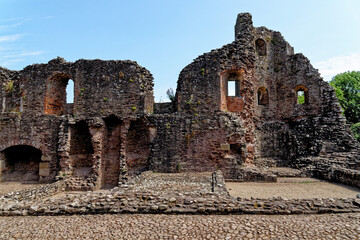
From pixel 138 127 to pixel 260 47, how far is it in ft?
39.9

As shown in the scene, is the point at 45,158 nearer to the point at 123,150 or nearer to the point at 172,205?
the point at 123,150

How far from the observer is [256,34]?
17.8 meters

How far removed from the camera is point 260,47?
18375 mm

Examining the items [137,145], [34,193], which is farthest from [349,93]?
[34,193]

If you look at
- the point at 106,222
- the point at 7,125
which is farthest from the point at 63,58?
the point at 106,222

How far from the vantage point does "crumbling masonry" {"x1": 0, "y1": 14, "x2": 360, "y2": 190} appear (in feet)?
37.3

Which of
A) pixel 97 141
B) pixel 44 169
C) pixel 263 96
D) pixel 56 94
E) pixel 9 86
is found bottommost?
pixel 44 169

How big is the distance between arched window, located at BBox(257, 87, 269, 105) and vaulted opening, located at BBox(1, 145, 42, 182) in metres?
16.1

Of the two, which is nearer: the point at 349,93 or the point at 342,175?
the point at 342,175

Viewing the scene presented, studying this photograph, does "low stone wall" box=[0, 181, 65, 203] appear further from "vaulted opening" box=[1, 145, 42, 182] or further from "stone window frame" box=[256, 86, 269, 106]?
"stone window frame" box=[256, 86, 269, 106]

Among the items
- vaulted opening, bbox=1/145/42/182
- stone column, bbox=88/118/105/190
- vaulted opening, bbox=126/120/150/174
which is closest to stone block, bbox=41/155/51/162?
vaulted opening, bbox=1/145/42/182

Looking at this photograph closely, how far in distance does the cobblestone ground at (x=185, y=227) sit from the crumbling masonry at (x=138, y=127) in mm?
6088

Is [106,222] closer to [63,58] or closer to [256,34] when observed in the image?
[63,58]

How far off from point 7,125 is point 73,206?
34.5ft
